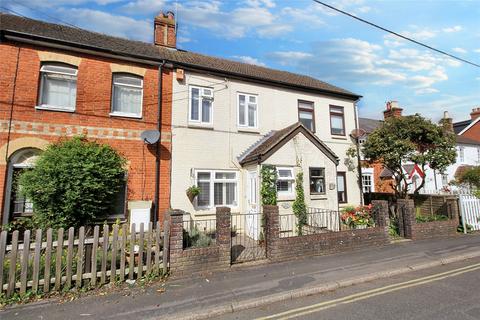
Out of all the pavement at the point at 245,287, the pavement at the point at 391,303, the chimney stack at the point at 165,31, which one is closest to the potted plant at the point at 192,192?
the pavement at the point at 245,287

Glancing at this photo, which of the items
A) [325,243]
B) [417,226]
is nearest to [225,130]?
[325,243]

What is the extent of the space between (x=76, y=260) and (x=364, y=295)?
20.5 feet

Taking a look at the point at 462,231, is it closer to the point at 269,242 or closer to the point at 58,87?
the point at 269,242

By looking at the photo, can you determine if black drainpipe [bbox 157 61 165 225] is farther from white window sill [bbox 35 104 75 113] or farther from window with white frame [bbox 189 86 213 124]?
white window sill [bbox 35 104 75 113]

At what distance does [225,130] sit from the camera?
11.7 meters

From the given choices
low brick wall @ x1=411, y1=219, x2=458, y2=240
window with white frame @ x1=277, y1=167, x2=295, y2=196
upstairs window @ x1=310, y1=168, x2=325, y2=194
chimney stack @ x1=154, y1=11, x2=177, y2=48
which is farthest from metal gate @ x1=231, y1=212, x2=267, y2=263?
chimney stack @ x1=154, y1=11, x2=177, y2=48

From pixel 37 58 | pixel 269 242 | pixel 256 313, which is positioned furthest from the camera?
pixel 37 58

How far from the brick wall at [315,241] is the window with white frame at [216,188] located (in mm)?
4097

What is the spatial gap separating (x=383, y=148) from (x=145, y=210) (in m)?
11.2

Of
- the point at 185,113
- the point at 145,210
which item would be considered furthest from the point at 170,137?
the point at 145,210

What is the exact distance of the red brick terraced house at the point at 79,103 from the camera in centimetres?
866

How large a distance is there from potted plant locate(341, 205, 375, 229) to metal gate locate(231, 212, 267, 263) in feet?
11.2

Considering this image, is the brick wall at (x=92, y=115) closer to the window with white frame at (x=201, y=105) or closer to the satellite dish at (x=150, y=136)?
the satellite dish at (x=150, y=136)

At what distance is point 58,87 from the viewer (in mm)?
9508
